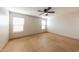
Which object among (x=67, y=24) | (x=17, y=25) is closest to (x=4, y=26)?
(x=17, y=25)

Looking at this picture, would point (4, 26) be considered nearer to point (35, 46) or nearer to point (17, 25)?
point (17, 25)

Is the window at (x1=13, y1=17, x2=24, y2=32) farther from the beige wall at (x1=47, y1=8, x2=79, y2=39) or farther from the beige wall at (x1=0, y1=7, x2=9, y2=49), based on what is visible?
the beige wall at (x1=47, y1=8, x2=79, y2=39)

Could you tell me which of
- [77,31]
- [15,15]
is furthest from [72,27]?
[15,15]

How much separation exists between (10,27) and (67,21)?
4.16 metres


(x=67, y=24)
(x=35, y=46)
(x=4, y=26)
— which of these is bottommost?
(x=35, y=46)

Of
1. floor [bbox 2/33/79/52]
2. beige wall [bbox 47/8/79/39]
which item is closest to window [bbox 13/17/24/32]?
floor [bbox 2/33/79/52]

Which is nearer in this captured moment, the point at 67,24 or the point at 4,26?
the point at 4,26

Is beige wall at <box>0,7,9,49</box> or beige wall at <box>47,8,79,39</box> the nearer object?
beige wall at <box>0,7,9,49</box>

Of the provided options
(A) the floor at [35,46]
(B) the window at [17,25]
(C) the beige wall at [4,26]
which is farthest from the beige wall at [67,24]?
(C) the beige wall at [4,26]

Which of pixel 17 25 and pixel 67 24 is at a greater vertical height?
pixel 17 25

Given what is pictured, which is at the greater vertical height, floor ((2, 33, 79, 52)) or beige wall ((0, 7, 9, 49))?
beige wall ((0, 7, 9, 49))

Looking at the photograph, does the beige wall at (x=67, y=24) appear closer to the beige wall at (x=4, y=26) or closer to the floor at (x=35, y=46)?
the floor at (x=35, y=46)
